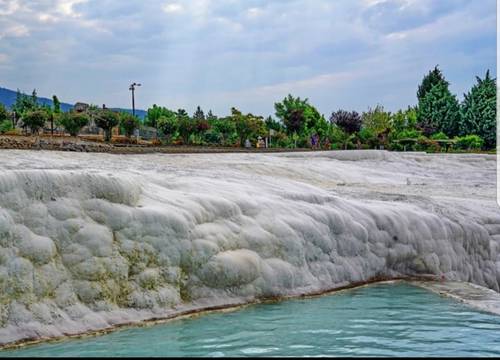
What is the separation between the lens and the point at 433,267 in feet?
25.0

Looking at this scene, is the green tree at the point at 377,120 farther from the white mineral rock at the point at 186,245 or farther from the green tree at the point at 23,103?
the white mineral rock at the point at 186,245

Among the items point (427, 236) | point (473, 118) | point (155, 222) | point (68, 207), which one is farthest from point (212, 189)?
point (473, 118)

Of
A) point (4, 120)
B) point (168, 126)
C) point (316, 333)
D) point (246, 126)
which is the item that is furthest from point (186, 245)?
point (168, 126)

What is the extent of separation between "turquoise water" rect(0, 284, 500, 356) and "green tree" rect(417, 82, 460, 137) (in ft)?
140

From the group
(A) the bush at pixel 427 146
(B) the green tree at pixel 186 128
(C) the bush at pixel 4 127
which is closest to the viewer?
(C) the bush at pixel 4 127

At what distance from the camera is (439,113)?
160ft

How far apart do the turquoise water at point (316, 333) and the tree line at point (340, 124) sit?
2383 cm

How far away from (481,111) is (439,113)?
154 inches

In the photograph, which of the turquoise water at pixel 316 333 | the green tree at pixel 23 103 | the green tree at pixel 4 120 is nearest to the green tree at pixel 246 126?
the green tree at pixel 4 120

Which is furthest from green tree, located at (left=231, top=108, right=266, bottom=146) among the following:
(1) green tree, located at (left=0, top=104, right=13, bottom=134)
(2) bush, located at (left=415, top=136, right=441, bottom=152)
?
(1) green tree, located at (left=0, top=104, right=13, bottom=134)

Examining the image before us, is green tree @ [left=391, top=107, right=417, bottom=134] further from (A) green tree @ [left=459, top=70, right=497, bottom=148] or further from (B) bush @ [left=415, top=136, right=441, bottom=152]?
(B) bush @ [left=415, top=136, right=441, bottom=152]

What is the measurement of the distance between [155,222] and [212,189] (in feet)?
4.95

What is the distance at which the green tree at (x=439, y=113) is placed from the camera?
47.7m

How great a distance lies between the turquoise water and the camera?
417 centimetres
